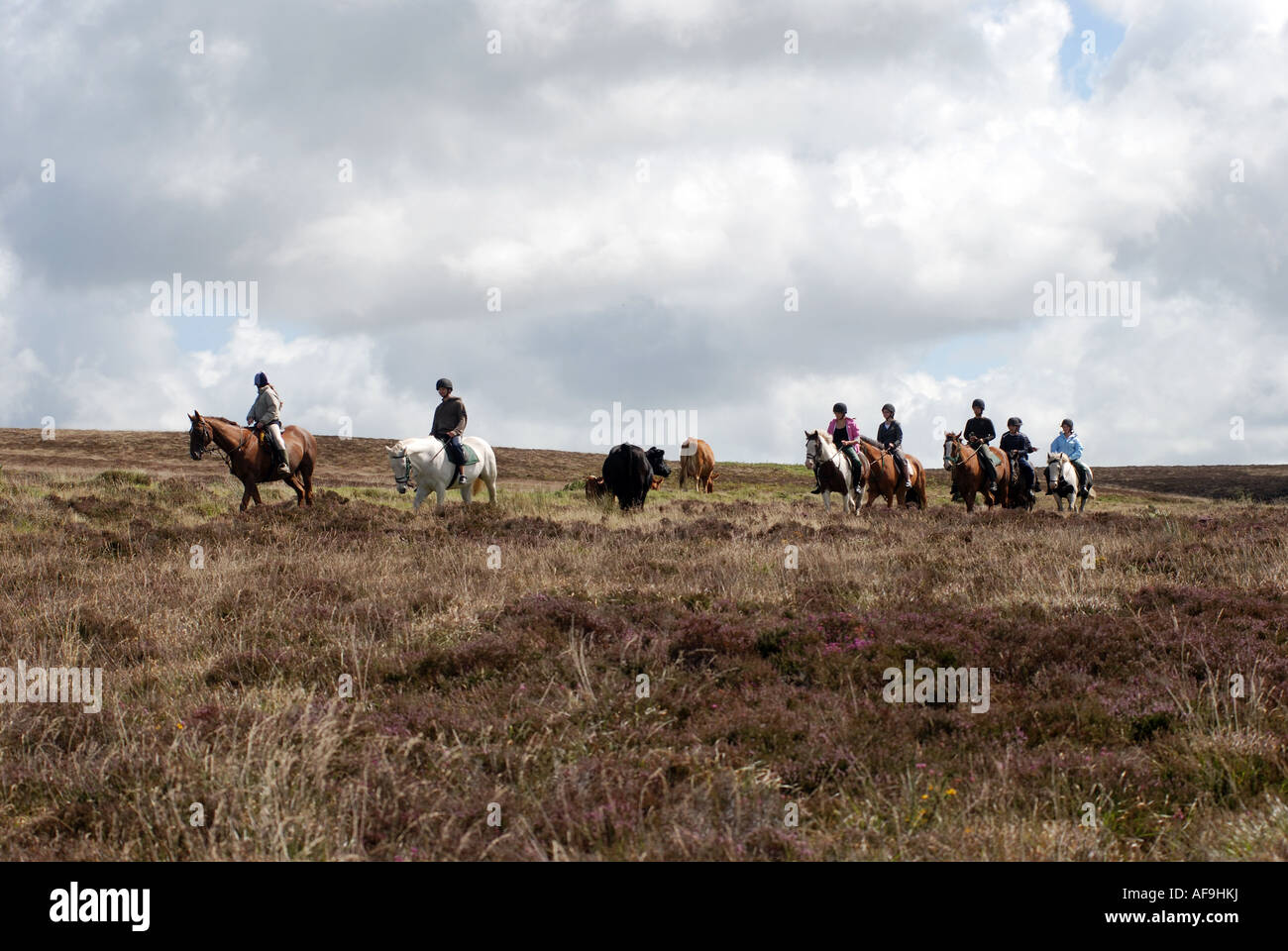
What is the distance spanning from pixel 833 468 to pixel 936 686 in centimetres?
1485

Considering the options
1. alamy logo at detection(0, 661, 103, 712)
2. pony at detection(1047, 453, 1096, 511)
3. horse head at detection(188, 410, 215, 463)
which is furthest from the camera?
pony at detection(1047, 453, 1096, 511)

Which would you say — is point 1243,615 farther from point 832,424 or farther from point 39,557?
point 832,424

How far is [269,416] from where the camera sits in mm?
19906

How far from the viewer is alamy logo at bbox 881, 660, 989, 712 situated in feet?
19.2

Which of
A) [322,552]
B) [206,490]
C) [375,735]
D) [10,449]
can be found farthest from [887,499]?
[10,449]

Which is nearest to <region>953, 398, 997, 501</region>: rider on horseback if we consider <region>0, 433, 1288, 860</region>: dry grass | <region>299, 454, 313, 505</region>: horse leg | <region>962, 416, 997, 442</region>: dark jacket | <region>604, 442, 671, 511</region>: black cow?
<region>962, 416, 997, 442</region>: dark jacket

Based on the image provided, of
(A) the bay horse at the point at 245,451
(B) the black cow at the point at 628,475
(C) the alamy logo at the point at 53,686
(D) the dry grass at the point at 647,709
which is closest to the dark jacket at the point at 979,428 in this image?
(B) the black cow at the point at 628,475

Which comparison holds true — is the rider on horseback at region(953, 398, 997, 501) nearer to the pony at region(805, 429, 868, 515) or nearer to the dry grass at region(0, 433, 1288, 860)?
the pony at region(805, 429, 868, 515)

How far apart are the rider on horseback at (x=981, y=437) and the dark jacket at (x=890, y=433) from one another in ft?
5.41

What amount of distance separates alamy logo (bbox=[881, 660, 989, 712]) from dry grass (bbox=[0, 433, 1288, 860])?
115mm

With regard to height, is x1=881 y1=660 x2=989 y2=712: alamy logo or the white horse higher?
the white horse
